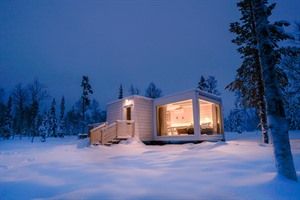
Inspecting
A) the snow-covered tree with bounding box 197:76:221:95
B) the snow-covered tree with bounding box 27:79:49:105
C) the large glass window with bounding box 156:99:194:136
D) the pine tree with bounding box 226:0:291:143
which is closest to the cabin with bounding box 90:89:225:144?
the large glass window with bounding box 156:99:194:136

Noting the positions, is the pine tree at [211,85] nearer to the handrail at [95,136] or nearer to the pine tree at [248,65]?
the pine tree at [248,65]

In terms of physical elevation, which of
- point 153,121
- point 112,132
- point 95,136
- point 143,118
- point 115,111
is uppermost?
point 115,111

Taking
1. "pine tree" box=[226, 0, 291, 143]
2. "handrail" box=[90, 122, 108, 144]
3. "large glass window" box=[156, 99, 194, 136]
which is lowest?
"handrail" box=[90, 122, 108, 144]

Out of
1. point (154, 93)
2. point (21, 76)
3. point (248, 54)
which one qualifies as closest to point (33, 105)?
point (154, 93)

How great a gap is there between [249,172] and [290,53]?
1029cm

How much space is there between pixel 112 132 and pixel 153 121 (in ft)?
12.0

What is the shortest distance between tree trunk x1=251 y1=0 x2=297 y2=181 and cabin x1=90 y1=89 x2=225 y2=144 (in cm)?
802

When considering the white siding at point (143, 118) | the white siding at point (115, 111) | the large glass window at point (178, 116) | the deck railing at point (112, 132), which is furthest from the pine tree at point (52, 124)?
the white siding at point (143, 118)

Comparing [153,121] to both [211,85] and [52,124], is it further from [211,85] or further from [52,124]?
Result: [52,124]

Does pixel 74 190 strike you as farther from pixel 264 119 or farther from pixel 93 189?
pixel 264 119

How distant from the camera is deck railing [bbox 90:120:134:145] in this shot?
11625mm

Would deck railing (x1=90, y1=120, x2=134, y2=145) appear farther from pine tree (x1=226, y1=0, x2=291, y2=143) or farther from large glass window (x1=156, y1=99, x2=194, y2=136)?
pine tree (x1=226, y1=0, x2=291, y2=143)

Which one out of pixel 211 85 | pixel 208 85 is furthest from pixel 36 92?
pixel 211 85

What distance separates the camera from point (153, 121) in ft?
48.0
